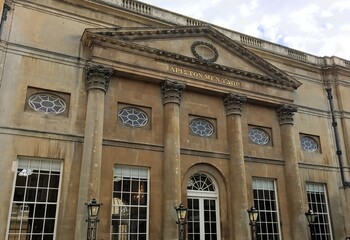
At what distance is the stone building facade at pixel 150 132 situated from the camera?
43.8 ft

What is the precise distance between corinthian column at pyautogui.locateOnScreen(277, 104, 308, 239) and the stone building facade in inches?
2.2

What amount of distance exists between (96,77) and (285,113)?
10.2 meters

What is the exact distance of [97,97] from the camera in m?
14.6

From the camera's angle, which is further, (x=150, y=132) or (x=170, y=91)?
(x=170, y=91)

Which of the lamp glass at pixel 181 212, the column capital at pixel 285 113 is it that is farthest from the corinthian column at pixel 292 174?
the lamp glass at pixel 181 212

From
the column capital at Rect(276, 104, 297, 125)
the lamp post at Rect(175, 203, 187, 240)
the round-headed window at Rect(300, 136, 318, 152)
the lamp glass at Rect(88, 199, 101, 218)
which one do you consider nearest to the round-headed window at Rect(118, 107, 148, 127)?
the lamp post at Rect(175, 203, 187, 240)

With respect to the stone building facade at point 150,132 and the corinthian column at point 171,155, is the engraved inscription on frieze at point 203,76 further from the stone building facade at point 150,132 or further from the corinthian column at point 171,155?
the corinthian column at point 171,155

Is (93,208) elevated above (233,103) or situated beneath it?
situated beneath

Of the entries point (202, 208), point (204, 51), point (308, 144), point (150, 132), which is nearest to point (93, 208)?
point (150, 132)

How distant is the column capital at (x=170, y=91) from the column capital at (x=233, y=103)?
2.80m

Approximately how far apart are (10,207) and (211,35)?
1215cm

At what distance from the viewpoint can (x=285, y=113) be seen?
19219 mm

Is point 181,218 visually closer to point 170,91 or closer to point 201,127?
point 201,127

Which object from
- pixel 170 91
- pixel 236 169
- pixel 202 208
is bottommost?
pixel 202 208
